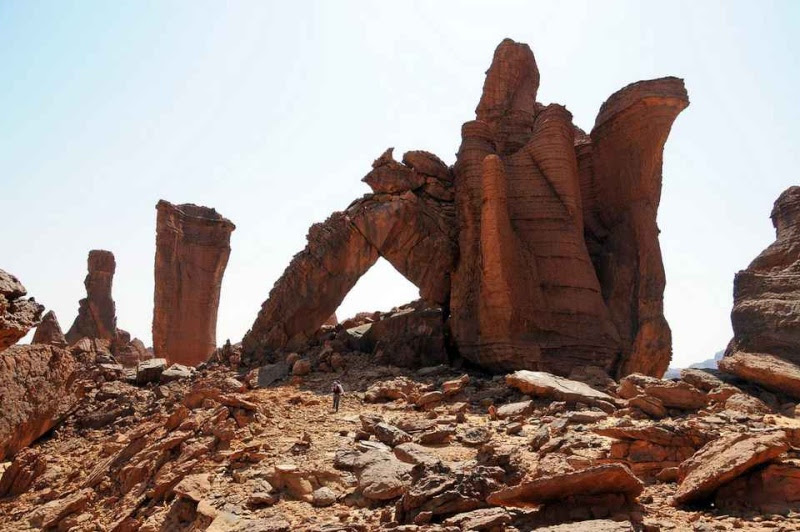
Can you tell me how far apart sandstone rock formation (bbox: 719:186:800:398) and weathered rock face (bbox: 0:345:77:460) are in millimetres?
12005

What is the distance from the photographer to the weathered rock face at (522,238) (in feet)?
46.0

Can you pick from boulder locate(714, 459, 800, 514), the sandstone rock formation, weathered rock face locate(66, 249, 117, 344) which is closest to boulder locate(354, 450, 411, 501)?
boulder locate(714, 459, 800, 514)

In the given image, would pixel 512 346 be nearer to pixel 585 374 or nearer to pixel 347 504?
pixel 585 374

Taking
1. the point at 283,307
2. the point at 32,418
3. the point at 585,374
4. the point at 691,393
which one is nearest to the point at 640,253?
the point at 585,374

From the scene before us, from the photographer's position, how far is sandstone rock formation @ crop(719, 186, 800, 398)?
1085 cm

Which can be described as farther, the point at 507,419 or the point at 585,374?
the point at 585,374

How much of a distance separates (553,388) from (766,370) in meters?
3.81

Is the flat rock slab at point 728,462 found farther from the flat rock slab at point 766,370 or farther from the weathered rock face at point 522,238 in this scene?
the weathered rock face at point 522,238

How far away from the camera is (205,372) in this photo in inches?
608

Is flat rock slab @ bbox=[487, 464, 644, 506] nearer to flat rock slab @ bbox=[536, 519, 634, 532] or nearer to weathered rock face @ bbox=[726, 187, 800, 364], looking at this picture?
flat rock slab @ bbox=[536, 519, 634, 532]

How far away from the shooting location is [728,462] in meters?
5.44

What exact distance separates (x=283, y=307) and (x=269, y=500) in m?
9.86

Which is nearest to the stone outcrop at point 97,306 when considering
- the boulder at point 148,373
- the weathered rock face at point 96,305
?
the weathered rock face at point 96,305

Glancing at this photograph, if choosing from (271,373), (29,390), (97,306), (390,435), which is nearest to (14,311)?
(390,435)
